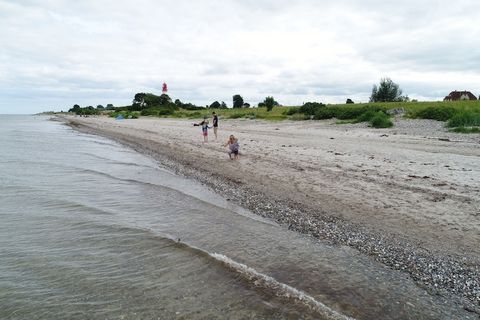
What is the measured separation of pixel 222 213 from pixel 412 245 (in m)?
4.40

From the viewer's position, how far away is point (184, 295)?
203 inches

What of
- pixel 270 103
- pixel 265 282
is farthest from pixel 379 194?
pixel 270 103

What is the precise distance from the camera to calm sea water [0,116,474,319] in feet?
15.7

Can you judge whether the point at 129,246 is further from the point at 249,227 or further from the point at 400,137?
the point at 400,137

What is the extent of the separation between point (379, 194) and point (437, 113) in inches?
939

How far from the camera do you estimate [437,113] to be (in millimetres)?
29266

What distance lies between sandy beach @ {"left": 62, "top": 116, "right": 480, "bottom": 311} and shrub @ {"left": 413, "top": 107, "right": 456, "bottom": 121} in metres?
9.90

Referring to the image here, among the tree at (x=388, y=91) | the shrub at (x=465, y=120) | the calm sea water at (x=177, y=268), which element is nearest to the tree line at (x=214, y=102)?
the tree at (x=388, y=91)

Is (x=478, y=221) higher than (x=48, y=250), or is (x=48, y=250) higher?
(x=478, y=221)

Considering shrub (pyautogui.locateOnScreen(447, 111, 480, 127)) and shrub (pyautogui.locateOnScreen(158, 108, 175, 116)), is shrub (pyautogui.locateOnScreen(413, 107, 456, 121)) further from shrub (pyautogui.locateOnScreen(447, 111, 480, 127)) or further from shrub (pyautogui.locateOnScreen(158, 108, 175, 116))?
shrub (pyautogui.locateOnScreen(158, 108, 175, 116))

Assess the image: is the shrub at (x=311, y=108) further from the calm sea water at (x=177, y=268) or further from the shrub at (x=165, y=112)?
the shrub at (x=165, y=112)

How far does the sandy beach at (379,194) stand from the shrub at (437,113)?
990cm

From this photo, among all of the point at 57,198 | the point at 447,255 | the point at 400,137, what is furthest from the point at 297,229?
the point at 400,137

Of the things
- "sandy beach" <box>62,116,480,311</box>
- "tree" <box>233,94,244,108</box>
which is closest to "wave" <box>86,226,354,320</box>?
"sandy beach" <box>62,116,480,311</box>
